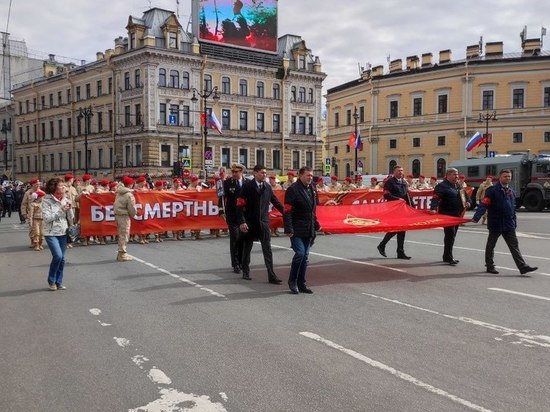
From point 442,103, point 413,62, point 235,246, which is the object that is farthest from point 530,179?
point 413,62

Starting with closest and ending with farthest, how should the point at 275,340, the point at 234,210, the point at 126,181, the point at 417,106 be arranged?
the point at 275,340, the point at 234,210, the point at 126,181, the point at 417,106

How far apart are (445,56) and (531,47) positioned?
9.26 meters

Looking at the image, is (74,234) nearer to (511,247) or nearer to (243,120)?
(511,247)

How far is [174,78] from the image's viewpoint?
60.4 metres

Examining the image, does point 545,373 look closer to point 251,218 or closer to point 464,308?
point 464,308

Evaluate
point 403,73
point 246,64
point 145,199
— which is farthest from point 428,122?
point 145,199

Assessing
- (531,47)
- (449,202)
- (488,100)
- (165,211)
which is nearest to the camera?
(449,202)

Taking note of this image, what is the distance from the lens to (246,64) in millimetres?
65438

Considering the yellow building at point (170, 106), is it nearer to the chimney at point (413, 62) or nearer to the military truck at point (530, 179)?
the chimney at point (413, 62)

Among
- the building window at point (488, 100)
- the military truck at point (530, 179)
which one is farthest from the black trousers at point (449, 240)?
the building window at point (488, 100)

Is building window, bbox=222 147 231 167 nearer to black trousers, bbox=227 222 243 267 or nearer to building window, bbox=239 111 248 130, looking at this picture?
building window, bbox=239 111 248 130

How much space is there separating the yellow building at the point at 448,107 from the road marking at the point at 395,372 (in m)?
52.1

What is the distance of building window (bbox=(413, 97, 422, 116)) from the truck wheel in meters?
36.5

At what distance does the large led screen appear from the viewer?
6312 cm
